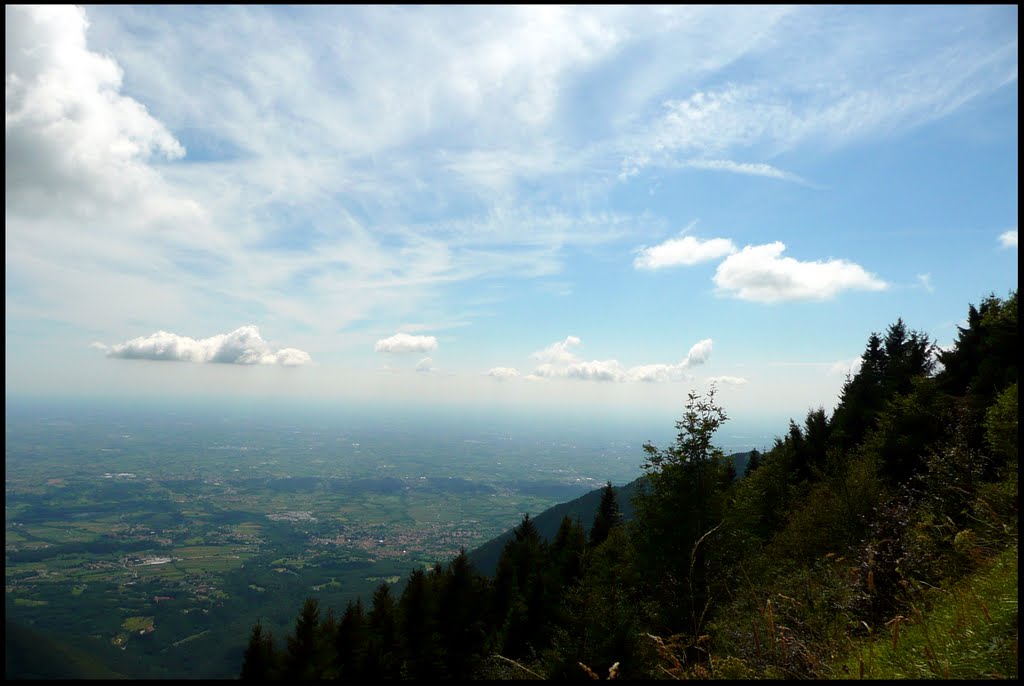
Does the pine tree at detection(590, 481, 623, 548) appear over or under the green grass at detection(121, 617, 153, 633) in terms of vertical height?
over

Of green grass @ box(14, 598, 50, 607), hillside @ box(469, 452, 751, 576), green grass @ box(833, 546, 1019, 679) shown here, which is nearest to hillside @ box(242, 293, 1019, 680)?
green grass @ box(833, 546, 1019, 679)

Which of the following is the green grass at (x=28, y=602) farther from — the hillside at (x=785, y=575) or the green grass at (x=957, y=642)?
the green grass at (x=957, y=642)

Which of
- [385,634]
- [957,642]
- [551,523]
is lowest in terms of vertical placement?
[551,523]

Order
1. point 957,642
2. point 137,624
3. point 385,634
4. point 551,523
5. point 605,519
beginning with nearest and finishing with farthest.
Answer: point 957,642
point 385,634
point 605,519
point 137,624
point 551,523

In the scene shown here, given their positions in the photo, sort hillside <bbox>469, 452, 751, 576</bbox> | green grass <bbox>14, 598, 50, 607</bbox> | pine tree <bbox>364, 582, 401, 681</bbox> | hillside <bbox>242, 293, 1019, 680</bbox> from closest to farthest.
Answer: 1. hillside <bbox>242, 293, 1019, 680</bbox>
2. pine tree <bbox>364, 582, 401, 681</bbox>
3. green grass <bbox>14, 598, 50, 607</bbox>
4. hillside <bbox>469, 452, 751, 576</bbox>

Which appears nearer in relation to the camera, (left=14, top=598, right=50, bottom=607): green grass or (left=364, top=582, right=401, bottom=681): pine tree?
(left=364, top=582, right=401, bottom=681): pine tree

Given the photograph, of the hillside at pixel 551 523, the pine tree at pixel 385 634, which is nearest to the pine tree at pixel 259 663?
the pine tree at pixel 385 634

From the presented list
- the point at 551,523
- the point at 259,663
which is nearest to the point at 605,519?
the point at 259,663

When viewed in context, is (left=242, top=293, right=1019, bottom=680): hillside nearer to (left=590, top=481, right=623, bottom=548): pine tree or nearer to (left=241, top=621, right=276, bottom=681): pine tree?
(left=241, top=621, right=276, bottom=681): pine tree

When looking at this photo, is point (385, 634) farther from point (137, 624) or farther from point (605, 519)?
point (137, 624)
